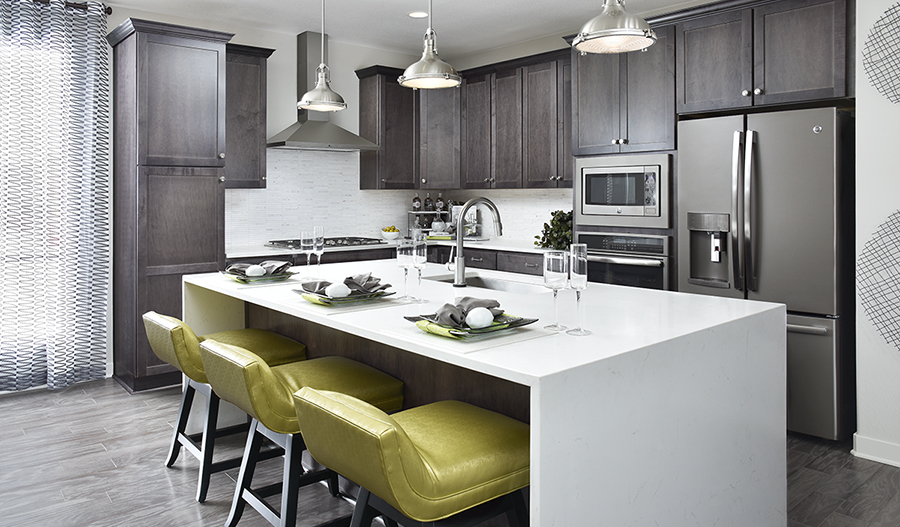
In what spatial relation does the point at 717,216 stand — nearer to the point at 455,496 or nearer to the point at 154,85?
the point at 455,496

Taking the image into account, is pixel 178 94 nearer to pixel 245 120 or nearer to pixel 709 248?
pixel 245 120

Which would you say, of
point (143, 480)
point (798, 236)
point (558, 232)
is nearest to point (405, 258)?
point (143, 480)

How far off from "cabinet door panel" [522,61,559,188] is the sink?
7.31 feet

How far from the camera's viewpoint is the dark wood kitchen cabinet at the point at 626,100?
4.22m

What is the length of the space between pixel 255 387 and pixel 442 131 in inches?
174

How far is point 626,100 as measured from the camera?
14.5ft

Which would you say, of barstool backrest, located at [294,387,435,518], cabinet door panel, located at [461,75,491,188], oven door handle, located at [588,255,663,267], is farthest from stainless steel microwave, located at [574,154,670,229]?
barstool backrest, located at [294,387,435,518]

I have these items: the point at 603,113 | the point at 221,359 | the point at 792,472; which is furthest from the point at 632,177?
the point at 221,359

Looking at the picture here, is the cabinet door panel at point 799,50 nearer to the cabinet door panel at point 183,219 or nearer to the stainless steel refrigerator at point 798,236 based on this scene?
the stainless steel refrigerator at point 798,236

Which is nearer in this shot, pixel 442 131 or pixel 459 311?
pixel 459 311

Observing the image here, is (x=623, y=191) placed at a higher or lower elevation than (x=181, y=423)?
higher

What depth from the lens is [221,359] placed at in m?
2.24

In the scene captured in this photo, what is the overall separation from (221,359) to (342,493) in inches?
37.7

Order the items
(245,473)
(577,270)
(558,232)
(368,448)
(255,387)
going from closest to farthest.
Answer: (368,448), (577,270), (255,387), (245,473), (558,232)
